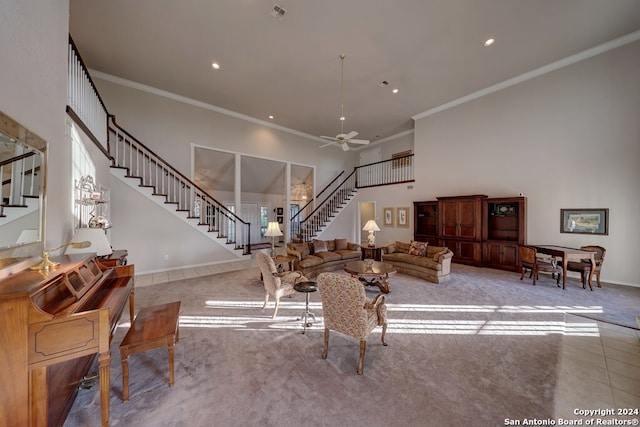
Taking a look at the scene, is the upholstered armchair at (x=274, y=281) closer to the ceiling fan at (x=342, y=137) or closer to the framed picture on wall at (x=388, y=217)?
the ceiling fan at (x=342, y=137)

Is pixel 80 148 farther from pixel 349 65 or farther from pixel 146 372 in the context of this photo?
pixel 349 65

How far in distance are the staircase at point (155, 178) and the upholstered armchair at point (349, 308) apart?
5.28 metres

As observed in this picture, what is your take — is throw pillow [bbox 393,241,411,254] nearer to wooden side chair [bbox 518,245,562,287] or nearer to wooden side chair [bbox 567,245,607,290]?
wooden side chair [bbox 518,245,562,287]

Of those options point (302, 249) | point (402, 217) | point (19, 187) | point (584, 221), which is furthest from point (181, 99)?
point (584, 221)

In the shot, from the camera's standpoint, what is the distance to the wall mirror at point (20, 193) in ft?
5.36

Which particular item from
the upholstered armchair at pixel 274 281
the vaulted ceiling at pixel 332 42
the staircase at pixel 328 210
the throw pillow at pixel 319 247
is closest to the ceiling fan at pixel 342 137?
the vaulted ceiling at pixel 332 42

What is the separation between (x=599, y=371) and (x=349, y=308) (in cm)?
262

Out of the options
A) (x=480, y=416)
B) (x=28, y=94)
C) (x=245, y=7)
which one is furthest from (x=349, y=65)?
(x=480, y=416)

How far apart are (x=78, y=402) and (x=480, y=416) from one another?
10.4 feet

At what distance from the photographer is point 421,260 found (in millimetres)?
5270

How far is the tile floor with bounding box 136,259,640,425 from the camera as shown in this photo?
1.92 m

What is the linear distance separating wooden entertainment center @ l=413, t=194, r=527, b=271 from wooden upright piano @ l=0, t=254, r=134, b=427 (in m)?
7.67

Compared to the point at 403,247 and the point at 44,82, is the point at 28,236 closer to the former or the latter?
the point at 44,82

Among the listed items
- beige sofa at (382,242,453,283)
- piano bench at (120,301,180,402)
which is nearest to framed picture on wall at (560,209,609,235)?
beige sofa at (382,242,453,283)
